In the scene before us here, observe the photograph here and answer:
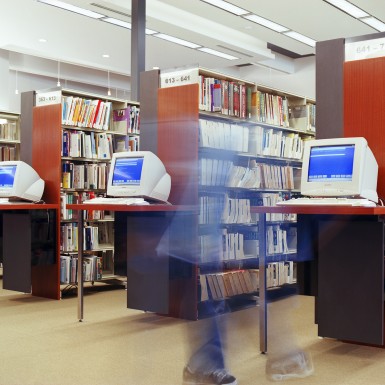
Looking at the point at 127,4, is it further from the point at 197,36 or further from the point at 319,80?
the point at 319,80

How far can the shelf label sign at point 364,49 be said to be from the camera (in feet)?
13.7

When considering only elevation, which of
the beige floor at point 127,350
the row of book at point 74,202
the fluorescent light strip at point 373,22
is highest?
the fluorescent light strip at point 373,22

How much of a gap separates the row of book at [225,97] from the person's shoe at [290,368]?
2.35 m

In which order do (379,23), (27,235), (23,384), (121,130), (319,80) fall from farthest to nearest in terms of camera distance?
(379,23) → (121,130) → (27,235) → (319,80) → (23,384)

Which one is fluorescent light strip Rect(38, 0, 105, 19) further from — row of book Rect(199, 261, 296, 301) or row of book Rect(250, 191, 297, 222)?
row of book Rect(199, 261, 296, 301)

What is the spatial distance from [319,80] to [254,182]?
1706 millimetres

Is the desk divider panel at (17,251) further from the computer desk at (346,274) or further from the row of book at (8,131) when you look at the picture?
the row of book at (8,131)

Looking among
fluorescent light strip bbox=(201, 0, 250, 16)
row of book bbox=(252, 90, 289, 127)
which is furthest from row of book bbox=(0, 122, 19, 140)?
row of book bbox=(252, 90, 289, 127)

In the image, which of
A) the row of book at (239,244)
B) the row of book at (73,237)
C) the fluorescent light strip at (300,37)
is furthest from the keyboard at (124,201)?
the fluorescent light strip at (300,37)

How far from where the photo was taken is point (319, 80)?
4.45 metres

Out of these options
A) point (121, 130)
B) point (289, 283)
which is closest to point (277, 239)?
point (289, 283)

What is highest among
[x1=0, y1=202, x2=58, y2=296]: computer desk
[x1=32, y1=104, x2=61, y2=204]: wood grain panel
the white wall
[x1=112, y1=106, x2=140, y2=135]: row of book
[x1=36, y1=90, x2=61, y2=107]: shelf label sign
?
the white wall

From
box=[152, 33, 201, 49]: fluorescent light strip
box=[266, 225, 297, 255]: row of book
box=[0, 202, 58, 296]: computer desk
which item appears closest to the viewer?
box=[0, 202, 58, 296]: computer desk

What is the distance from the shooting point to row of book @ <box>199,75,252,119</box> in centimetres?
525
